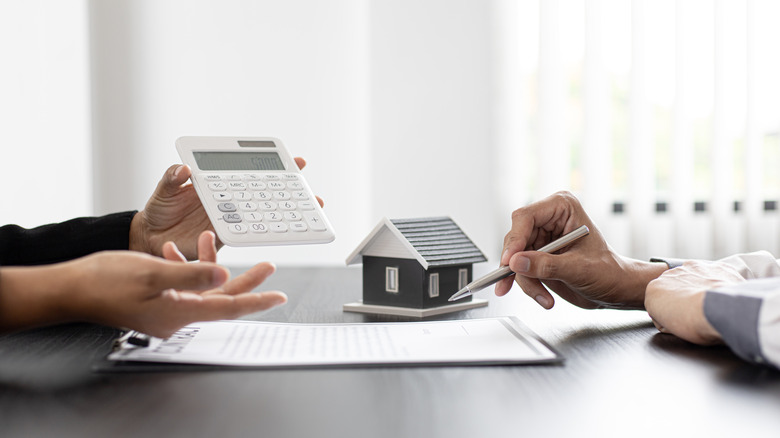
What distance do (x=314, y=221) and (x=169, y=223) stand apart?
1.04 feet

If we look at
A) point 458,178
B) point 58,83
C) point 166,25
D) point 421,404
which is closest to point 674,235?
point 458,178

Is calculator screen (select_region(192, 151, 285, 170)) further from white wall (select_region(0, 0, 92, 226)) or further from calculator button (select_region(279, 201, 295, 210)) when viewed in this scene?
white wall (select_region(0, 0, 92, 226))

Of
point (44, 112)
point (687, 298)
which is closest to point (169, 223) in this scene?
point (687, 298)

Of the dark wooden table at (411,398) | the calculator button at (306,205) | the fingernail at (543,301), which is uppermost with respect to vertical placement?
the calculator button at (306,205)

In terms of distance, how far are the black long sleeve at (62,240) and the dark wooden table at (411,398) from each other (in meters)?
0.31

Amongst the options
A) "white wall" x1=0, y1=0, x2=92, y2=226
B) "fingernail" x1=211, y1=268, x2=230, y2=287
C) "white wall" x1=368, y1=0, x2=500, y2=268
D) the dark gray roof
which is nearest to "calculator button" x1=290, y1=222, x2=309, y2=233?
the dark gray roof

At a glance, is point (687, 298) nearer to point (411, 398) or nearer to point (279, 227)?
point (411, 398)

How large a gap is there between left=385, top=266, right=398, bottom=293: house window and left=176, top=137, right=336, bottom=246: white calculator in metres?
0.09

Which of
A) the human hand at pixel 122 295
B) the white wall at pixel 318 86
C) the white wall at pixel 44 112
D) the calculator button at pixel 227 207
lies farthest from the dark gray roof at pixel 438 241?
the white wall at pixel 318 86

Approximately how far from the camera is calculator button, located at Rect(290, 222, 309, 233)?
0.94m

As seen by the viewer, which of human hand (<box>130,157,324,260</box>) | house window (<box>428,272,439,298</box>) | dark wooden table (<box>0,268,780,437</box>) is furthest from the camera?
human hand (<box>130,157,324,260</box>)

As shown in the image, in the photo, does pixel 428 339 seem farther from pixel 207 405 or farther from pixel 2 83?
pixel 2 83

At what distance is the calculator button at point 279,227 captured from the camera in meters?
0.93

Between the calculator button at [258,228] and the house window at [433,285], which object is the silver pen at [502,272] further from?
the calculator button at [258,228]
